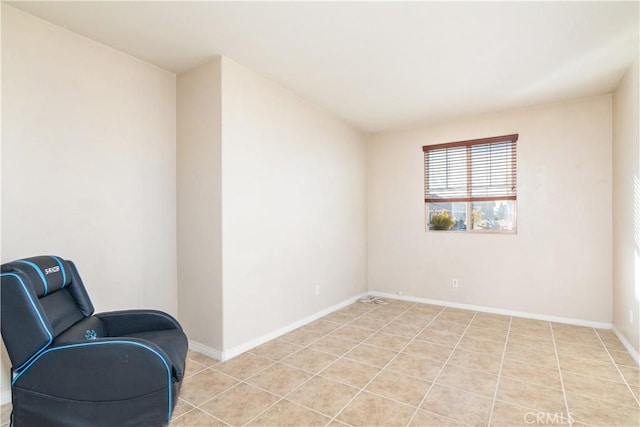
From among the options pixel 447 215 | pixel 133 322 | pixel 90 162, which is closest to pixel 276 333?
pixel 133 322

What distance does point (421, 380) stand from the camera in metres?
2.55

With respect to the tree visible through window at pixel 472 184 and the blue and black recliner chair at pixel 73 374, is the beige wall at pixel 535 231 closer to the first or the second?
the tree visible through window at pixel 472 184

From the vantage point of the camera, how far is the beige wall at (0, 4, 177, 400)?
89.0 inches

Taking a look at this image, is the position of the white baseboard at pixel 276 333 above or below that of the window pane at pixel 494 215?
below

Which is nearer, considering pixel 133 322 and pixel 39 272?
pixel 39 272

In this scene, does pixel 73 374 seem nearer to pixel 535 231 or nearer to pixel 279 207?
pixel 279 207

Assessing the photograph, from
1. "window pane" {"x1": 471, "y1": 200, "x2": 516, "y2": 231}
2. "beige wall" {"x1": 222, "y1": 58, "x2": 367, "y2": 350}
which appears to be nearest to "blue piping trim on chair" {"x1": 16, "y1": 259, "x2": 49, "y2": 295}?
"beige wall" {"x1": 222, "y1": 58, "x2": 367, "y2": 350}

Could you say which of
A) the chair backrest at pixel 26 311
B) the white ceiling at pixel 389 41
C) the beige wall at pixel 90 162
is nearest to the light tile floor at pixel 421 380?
the chair backrest at pixel 26 311

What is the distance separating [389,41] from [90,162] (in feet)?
8.68

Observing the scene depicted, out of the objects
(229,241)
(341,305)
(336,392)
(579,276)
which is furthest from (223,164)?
(579,276)

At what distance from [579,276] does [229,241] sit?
4.11m

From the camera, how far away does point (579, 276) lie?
389 centimetres

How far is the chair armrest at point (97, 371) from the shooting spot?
1.71 metres

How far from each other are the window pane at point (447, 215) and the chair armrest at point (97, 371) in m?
4.12
